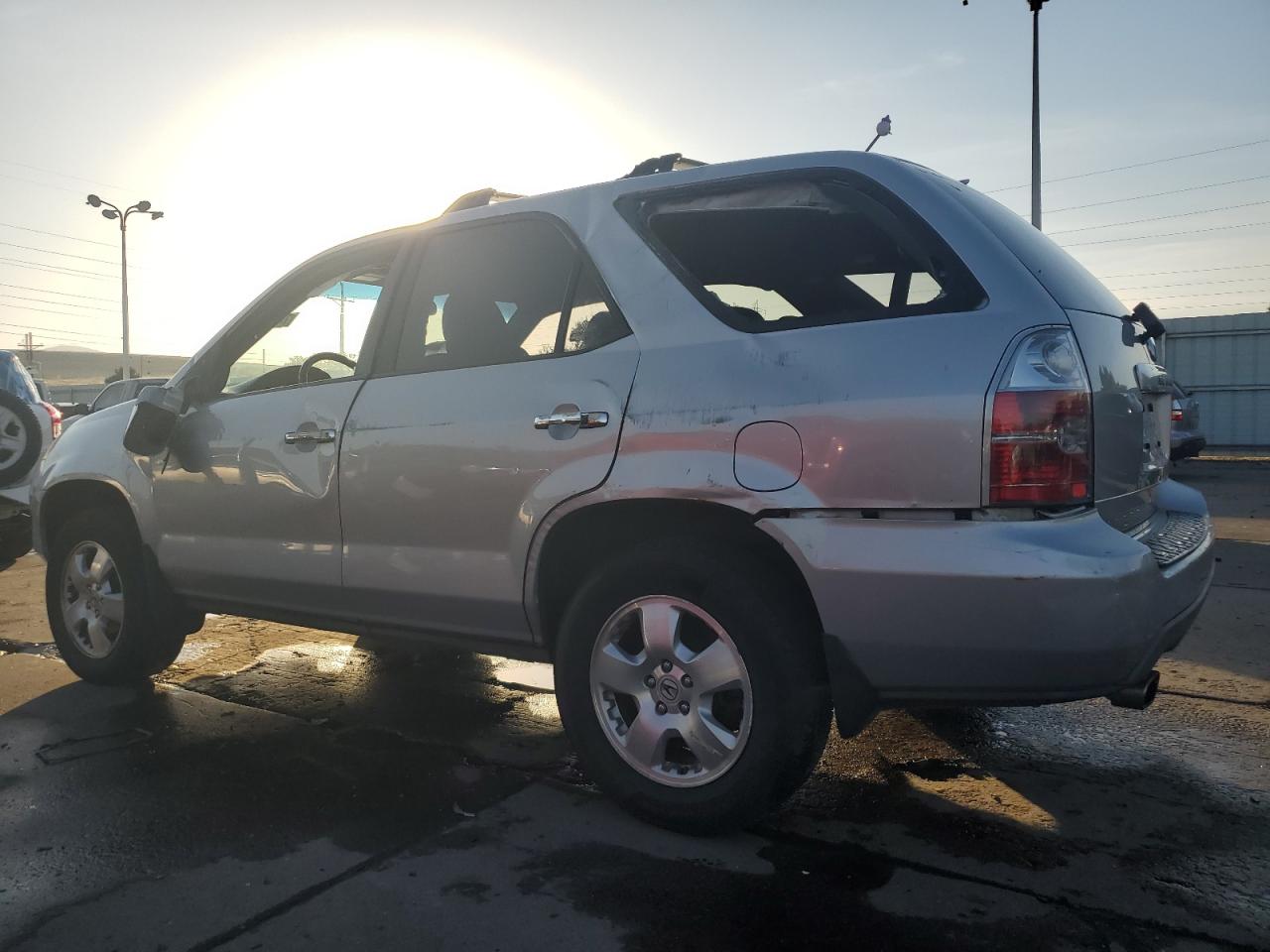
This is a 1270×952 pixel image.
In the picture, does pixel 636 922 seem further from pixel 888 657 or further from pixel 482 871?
pixel 888 657

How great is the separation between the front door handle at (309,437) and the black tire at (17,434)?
17.4 ft

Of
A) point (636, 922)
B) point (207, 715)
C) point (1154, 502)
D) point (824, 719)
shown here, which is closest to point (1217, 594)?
point (1154, 502)

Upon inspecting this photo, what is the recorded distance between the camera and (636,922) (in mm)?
2414

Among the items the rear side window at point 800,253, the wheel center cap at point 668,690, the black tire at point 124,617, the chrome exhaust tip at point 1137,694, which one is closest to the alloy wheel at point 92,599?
the black tire at point 124,617

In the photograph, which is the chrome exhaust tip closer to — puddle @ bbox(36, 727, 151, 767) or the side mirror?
puddle @ bbox(36, 727, 151, 767)

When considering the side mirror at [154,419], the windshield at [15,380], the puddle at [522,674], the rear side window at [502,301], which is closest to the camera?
the rear side window at [502,301]

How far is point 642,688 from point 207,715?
2120 millimetres

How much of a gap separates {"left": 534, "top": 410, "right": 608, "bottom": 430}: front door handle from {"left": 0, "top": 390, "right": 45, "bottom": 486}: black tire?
6.43 metres

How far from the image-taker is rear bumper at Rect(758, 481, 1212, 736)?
7.72ft

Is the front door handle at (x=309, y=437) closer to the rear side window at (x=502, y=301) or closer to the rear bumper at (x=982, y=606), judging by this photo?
the rear side window at (x=502, y=301)

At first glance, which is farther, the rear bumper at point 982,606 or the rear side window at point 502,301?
the rear side window at point 502,301

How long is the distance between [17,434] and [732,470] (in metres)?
7.18

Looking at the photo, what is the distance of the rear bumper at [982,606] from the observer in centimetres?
235

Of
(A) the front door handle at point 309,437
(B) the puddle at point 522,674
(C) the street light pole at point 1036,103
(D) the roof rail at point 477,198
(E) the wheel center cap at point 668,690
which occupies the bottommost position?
(B) the puddle at point 522,674
